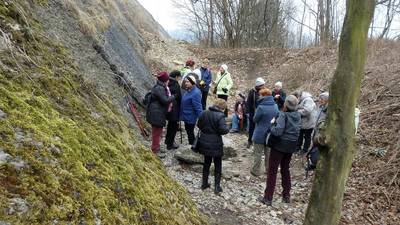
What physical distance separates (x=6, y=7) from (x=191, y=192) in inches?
164

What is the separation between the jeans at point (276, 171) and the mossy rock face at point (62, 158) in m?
2.97

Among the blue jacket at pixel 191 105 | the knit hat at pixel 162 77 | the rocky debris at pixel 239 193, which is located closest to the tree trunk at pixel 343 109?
the rocky debris at pixel 239 193

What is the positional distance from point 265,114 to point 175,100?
1.98 meters

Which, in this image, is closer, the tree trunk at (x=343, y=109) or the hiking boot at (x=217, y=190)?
the tree trunk at (x=343, y=109)

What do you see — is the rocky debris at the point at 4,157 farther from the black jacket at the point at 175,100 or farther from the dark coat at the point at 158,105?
the black jacket at the point at 175,100

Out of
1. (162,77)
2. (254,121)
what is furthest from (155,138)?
(254,121)

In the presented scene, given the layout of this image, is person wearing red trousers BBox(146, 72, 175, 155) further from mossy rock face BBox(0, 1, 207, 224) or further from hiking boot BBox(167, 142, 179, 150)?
mossy rock face BBox(0, 1, 207, 224)

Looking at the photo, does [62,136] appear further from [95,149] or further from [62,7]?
[62,7]

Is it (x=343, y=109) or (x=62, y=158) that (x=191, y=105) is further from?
(x=62, y=158)

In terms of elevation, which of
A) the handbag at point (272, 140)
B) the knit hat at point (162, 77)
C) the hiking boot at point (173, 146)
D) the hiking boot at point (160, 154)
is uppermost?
the knit hat at point (162, 77)

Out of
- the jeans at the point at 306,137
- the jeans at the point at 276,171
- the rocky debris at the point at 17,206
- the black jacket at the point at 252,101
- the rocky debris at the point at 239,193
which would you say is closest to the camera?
the rocky debris at the point at 17,206

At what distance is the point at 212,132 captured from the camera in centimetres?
676

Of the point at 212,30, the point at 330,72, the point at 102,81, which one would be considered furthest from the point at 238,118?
the point at 212,30

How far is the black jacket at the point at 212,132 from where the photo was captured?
264 inches
